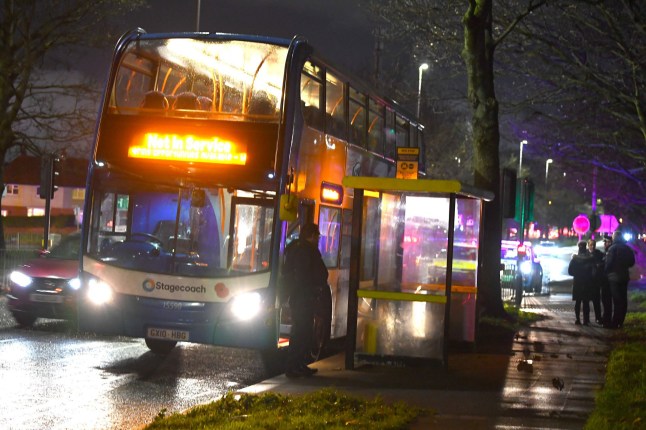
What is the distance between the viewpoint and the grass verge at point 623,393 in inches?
363

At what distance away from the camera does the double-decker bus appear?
13078 mm

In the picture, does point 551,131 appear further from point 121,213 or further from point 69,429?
point 69,429

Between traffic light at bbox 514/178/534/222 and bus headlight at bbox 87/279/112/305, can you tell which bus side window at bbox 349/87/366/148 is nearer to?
bus headlight at bbox 87/279/112/305

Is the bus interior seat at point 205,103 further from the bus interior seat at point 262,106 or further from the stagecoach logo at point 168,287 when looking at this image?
the stagecoach logo at point 168,287

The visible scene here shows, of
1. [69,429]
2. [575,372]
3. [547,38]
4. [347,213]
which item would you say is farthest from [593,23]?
[69,429]

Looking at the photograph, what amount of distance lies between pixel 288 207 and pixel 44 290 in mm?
6130

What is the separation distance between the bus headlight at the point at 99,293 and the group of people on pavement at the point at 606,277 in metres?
11.1

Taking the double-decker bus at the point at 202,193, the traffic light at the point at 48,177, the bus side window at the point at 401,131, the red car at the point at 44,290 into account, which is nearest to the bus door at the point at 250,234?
the double-decker bus at the point at 202,193

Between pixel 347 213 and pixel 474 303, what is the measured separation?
2.37 m

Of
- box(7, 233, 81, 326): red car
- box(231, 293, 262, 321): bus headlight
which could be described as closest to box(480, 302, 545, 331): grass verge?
box(231, 293, 262, 321): bus headlight

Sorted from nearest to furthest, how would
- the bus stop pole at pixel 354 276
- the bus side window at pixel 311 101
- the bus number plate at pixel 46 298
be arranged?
the bus stop pole at pixel 354 276
the bus side window at pixel 311 101
the bus number plate at pixel 46 298

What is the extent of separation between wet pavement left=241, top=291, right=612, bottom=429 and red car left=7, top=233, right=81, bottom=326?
4.84 m

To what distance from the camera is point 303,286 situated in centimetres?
1280

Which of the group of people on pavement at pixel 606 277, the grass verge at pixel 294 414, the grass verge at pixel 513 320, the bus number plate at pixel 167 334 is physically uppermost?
the group of people on pavement at pixel 606 277
